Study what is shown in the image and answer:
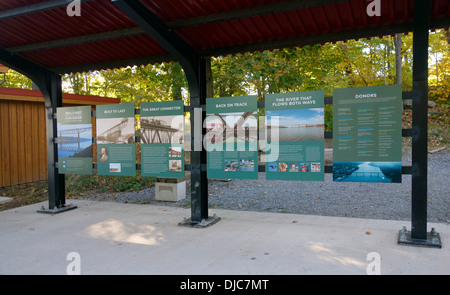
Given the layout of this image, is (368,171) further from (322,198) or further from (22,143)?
(22,143)

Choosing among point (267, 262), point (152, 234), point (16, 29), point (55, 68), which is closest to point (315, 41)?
point (267, 262)

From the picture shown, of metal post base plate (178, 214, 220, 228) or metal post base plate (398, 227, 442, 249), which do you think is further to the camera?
metal post base plate (178, 214, 220, 228)

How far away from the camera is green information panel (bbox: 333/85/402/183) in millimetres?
4707

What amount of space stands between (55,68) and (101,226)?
370 cm

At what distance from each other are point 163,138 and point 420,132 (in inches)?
162

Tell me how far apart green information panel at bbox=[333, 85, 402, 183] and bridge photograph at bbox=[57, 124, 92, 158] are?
4.97 metres

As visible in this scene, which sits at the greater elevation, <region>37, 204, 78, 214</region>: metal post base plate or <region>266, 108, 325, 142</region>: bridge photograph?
<region>266, 108, 325, 142</region>: bridge photograph

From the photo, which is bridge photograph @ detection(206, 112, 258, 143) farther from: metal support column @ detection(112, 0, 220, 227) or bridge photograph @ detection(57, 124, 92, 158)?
bridge photograph @ detection(57, 124, 92, 158)

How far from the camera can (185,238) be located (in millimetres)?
5121

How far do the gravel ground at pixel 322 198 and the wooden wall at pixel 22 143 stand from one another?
339 centimetres

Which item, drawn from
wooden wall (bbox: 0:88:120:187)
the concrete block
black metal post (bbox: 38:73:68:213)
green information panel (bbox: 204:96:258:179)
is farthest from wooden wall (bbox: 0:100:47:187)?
green information panel (bbox: 204:96:258:179)

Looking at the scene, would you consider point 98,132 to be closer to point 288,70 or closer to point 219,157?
point 219,157

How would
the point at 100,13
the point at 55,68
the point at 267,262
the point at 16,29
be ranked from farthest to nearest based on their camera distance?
the point at 55,68
the point at 16,29
the point at 100,13
the point at 267,262

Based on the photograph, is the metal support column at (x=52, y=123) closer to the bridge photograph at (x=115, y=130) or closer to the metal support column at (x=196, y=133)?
the bridge photograph at (x=115, y=130)
